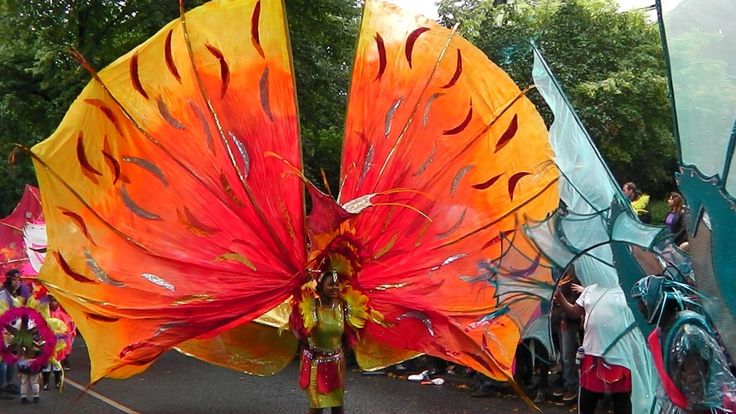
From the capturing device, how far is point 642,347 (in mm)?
5535

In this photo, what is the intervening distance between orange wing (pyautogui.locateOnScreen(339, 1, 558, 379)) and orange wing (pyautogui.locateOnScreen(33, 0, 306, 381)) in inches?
29.7

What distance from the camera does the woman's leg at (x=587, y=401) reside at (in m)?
6.80

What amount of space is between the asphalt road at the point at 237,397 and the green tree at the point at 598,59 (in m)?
7.78

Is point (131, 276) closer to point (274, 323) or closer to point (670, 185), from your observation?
point (274, 323)

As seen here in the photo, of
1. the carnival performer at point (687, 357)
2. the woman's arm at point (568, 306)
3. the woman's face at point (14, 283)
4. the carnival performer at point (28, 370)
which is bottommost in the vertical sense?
the carnival performer at point (28, 370)

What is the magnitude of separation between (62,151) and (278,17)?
1.78 metres

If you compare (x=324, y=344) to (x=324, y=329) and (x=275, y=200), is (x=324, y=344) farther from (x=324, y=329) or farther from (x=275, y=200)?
(x=275, y=200)

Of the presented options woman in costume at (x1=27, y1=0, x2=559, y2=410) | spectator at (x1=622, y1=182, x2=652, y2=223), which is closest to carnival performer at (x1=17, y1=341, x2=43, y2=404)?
woman in costume at (x1=27, y1=0, x2=559, y2=410)

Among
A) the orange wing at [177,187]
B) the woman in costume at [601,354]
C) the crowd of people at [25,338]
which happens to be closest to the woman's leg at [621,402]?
the woman in costume at [601,354]

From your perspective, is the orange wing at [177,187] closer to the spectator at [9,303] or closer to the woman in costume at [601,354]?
the woman in costume at [601,354]

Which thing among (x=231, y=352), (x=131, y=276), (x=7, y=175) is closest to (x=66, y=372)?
(x=231, y=352)

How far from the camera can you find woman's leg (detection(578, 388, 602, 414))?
6.80m

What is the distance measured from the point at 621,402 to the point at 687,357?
3.22 metres

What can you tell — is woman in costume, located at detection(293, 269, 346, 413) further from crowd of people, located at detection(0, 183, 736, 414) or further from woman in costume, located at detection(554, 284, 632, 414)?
woman in costume, located at detection(554, 284, 632, 414)
